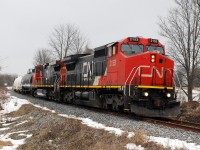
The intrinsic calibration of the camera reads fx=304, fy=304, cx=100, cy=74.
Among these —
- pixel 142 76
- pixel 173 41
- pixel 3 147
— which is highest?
pixel 173 41

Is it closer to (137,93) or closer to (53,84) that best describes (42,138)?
(137,93)

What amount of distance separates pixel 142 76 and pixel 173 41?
10.7 metres

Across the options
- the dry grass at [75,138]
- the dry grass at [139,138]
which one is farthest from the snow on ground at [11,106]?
the dry grass at [139,138]

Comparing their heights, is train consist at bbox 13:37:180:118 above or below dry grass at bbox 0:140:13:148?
above

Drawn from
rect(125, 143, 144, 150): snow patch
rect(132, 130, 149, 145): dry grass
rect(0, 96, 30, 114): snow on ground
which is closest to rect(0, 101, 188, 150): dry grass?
rect(132, 130, 149, 145): dry grass

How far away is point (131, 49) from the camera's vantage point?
14148mm

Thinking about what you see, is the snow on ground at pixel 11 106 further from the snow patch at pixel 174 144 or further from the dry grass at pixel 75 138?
the snow patch at pixel 174 144

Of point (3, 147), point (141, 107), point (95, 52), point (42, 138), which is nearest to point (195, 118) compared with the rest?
point (141, 107)

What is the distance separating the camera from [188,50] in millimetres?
21625

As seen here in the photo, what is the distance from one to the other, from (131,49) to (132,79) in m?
1.86

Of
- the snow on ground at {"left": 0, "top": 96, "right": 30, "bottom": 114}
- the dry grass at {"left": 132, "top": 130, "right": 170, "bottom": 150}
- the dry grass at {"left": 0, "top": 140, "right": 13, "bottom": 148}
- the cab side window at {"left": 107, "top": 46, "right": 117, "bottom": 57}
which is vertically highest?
the cab side window at {"left": 107, "top": 46, "right": 117, "bottom": 57}

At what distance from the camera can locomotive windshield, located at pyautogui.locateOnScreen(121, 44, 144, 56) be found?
13984 mm

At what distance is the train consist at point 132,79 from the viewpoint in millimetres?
12641

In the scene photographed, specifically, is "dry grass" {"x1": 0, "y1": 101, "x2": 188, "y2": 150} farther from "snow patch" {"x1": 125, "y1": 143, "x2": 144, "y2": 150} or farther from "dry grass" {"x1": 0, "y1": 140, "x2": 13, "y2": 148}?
"dry grass" {"x1": 0, "y1": 140, "x2": 13, "y2": 148}
